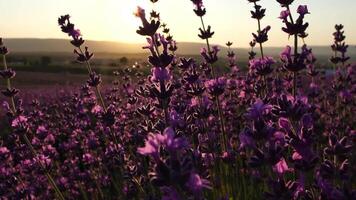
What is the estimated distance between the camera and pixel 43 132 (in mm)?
9406

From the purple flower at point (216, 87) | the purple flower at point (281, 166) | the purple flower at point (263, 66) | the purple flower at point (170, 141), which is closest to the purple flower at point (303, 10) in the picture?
the purple flower at point (263, 66)

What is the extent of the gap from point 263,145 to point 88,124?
818cm

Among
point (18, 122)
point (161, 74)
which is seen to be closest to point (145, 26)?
point (161, 74)

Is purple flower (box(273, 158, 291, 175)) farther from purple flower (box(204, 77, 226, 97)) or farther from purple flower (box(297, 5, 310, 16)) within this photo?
purple flower (box(204, 77, 226, 97))

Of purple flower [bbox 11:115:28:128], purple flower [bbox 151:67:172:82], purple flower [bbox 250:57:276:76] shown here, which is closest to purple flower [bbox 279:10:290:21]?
purple flower [bbox 250:57:276:76]

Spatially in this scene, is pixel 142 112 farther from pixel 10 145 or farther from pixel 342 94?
pixel 10 145

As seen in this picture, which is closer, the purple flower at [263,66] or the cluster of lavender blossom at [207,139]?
the cluster of lavender blossom at [207,139]

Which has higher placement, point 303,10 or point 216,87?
point 303,10

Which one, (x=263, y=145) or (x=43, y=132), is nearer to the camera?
(x=263, y=145)

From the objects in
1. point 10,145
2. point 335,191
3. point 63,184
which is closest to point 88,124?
point 63,184

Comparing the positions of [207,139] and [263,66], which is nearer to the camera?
[263,66]

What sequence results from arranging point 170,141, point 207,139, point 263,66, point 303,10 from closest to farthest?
point 170,141
point 303,10
point 263,66
point 207,139

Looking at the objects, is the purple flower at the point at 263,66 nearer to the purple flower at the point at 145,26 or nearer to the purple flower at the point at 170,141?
the purple flower at the point at 145,26

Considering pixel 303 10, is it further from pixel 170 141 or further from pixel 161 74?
pixel 170 141
